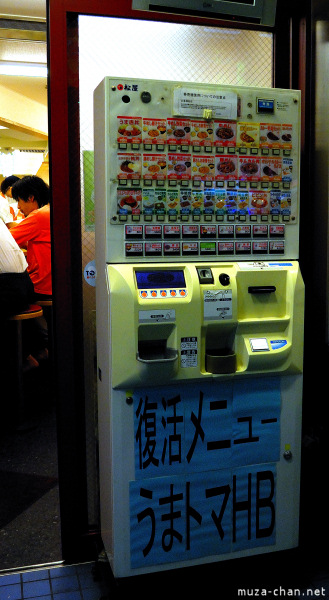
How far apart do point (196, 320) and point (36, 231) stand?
2.90 metres

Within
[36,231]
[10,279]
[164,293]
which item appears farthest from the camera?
[36,231]

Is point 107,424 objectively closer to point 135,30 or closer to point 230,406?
point 230,406

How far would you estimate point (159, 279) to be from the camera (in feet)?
6.42

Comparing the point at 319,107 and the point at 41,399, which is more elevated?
the point at 319,107

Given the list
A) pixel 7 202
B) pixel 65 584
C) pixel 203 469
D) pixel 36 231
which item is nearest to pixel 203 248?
pixel 203 469

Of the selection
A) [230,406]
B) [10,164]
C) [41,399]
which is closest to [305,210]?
[230,406]

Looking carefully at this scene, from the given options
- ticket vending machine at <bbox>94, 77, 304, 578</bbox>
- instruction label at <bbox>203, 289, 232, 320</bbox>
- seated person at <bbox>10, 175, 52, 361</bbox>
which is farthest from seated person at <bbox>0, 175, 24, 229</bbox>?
instruction label at <bbox>203, 289, 232, 320</bbox>

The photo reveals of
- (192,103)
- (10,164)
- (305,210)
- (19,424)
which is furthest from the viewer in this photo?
(10,164)

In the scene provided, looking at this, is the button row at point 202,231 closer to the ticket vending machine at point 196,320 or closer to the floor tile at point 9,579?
the ticket vending machine at point 196,320

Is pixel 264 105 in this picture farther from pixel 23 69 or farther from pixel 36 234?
pixel 23 69

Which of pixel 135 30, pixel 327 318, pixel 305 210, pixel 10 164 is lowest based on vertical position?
→ pixel 327 318

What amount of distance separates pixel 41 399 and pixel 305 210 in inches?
116

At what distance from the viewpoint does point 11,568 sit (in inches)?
93.7

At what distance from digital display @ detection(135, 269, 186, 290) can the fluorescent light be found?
159 inches
